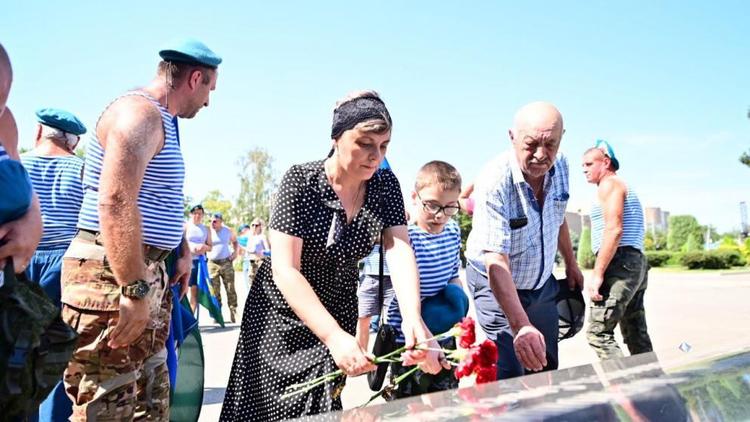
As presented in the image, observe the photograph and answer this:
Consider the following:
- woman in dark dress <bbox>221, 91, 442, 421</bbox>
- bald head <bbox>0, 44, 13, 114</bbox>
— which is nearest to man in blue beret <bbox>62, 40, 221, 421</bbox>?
woman in dark dress <bbox>221, 91, 442, 421</bbox>

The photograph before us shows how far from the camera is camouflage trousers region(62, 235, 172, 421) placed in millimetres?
2520

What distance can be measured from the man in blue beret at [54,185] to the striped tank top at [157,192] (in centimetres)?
97

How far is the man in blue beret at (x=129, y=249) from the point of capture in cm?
247

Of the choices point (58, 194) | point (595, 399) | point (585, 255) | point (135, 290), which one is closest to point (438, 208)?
point (135, 290)

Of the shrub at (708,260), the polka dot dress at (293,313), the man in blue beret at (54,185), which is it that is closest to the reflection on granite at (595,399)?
the polka dot dress at (293,313)

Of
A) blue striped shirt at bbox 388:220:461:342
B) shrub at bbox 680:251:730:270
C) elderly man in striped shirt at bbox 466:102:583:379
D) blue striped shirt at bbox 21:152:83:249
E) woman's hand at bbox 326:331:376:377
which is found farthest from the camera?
shrub at bbox 680:251:730:270

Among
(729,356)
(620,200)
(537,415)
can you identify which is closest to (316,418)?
(537,415)

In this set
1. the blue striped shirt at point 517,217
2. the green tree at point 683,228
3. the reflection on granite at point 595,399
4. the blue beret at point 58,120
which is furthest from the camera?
the green tree at point 683,228

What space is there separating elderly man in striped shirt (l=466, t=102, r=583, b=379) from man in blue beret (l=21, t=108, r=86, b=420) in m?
2.13

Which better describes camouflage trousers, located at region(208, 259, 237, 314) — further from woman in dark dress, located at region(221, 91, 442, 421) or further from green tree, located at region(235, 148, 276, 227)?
green tree, located at region(235, 148, 276, 227)

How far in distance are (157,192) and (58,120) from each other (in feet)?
6.26

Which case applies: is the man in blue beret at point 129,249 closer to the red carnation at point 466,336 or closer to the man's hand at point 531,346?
the red carnation at point 466,336

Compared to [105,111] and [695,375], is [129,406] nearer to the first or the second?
[105,111]

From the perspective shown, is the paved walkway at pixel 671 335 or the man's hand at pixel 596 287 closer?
the paved walkway at pixel 671 335
